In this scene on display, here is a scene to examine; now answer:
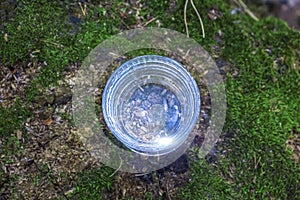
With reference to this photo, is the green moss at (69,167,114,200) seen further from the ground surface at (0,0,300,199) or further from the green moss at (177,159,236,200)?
the green moss at (177,159,236,200)

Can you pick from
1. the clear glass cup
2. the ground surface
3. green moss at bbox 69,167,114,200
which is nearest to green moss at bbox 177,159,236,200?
the ground surface

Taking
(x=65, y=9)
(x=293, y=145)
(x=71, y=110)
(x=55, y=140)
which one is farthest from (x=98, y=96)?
(x=293, y=145)

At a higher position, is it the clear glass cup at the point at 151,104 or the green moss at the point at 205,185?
the clear glass cup at the point at 151,104

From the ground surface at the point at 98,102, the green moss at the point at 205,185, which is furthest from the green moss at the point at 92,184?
the green moss at the point at 205,185

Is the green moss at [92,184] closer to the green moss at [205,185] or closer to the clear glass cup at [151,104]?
the clear glass cup at [151,104]

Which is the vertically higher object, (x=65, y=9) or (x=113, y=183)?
(x=65, y=9)

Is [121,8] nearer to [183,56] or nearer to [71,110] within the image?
[183,56]

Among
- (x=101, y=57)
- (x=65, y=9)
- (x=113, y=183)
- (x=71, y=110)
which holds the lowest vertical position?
(x=113, y=183)
